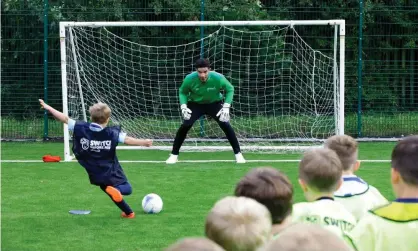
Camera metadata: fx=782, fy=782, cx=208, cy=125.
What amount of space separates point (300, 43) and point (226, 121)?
4.46m

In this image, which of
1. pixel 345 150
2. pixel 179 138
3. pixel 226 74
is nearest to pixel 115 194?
pixel 345 150

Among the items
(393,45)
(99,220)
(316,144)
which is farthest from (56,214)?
(393,45)

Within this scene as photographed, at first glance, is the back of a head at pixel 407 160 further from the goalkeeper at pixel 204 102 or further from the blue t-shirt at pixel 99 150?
the goalkeeper at pixel 204 102

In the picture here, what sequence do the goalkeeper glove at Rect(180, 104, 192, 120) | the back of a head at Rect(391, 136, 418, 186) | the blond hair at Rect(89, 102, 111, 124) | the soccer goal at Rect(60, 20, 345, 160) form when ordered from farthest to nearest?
the soccer goal at Rect(60, 20, 345, 160), the goalkeeper glove at Rect(180, 104, 192, 120), the blond hair at Rect(89, 102, 111, 124), the back of a head at Rect(391, 136, 418, 186)

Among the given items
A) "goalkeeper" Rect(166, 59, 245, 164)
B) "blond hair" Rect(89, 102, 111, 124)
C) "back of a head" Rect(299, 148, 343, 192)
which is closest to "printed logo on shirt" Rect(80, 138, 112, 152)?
"blond hair" Rect(89, 102, 111, 124)

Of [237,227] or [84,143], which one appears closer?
[237,227]

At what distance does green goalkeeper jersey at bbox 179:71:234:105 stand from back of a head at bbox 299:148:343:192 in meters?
7.62

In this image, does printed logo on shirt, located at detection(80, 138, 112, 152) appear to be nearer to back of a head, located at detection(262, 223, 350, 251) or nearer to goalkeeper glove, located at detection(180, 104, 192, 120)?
goalkeeper glove, located at detection(180, 104, 192, 120)

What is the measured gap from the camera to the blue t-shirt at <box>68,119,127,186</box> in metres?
7.60

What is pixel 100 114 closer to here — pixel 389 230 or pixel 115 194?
pixel 115 194

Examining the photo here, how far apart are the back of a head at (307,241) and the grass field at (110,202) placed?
4434 mm

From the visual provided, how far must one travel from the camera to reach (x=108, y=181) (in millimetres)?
7602

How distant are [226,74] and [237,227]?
12.7 meters

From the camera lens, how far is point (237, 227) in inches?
99.7
